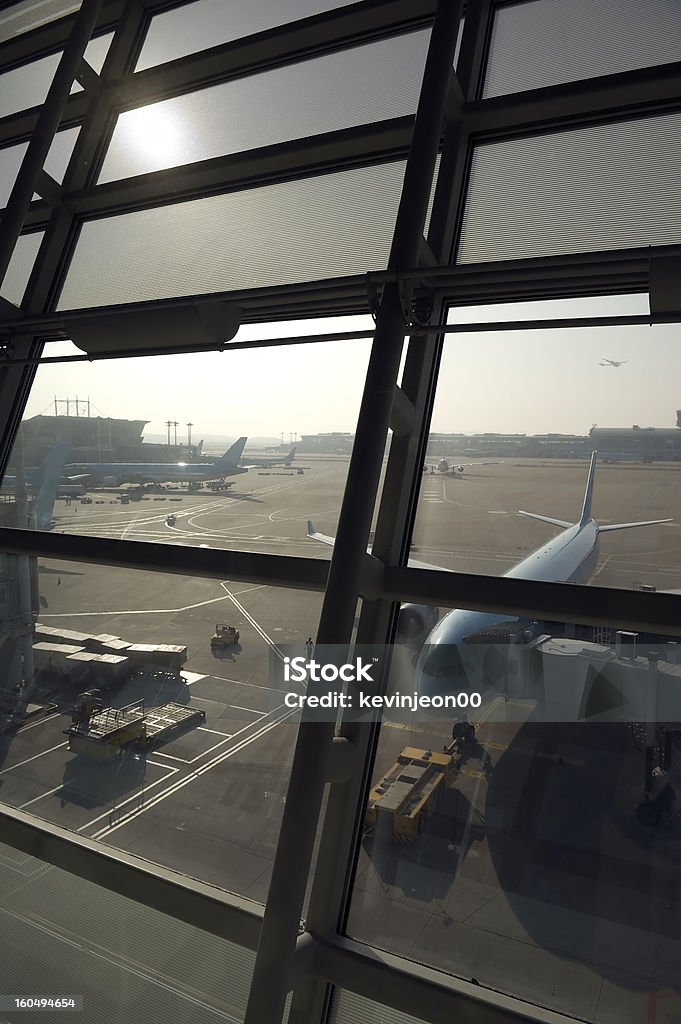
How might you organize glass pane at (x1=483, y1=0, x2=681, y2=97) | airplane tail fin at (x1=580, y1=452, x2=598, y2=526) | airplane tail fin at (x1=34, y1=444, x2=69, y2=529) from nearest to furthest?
airplane tail fin at (x1=580, y1=452, x2=598, y2=526), glass pane at (x1=483, y1=0, x2=681, y2=97), airplane tail fin at (x1=34, y1=444, x2=69, y2=529)

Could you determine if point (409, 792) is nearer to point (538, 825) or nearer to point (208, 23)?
point (538, 825)

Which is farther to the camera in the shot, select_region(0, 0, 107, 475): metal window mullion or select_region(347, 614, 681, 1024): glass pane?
select_region(0, 0, 107, 475): metal window mullion

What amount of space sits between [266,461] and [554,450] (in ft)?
4.35

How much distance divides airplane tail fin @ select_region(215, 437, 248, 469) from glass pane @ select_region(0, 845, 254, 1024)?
195 centimetres

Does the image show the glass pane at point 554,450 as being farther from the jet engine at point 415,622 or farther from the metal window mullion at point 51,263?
the metal window mullion at point 51,263

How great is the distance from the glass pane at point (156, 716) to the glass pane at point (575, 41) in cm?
261

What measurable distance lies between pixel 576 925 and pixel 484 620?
3.31 ft

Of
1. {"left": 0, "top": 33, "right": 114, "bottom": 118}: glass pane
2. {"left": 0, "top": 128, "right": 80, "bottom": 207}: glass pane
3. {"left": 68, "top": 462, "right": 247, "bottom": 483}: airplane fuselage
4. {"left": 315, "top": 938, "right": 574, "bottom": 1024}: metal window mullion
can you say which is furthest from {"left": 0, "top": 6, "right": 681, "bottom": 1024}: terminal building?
{"left": 0, "top": 33, "right": 114, "bottom": 118}: glass pane

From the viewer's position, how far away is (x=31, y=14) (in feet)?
14.8

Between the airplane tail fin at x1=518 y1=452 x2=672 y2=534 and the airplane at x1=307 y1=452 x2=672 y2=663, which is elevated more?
the airplane tail fin at x1=518 y1=452 x2=672 y2=534

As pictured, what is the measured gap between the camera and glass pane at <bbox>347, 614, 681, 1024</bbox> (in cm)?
198

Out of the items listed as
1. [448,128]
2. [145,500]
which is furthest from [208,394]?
[448,128]

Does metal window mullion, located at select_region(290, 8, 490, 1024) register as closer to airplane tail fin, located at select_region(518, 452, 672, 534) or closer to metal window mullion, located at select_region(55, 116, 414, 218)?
metal window mullion, located at select_region(55, 116, 414, 218)
